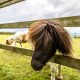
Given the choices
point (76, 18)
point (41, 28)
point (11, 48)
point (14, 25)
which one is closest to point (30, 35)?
point (41, 28)

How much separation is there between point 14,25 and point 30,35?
1743 millimetres

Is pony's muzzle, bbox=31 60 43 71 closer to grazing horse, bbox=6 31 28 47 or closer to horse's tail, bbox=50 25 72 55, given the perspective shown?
horse's tail, bbox=50 25 72 55

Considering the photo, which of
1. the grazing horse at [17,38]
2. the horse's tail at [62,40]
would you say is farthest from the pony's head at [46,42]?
the grazing horse at [17,38]

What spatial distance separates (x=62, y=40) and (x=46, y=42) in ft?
0.82

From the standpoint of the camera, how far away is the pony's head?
6.88 ft

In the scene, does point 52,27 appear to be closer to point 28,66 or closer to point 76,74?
point 76,74

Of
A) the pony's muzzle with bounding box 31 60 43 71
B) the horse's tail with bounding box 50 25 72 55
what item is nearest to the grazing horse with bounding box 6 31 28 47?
the horse's tail with bounding box 50 25 72 55

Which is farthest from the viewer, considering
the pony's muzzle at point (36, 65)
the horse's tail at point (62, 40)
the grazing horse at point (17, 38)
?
the grazing horse at point (17, 38)

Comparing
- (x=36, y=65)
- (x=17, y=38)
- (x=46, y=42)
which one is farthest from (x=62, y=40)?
(x=17, y=38)

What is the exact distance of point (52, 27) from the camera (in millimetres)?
2211

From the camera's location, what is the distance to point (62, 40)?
2246 mm

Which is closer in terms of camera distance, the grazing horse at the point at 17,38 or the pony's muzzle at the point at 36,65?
the pony's muzzle at the point at 36,65

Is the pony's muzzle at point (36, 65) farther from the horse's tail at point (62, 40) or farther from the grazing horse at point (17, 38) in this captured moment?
the grazing horse at point (17, 38)

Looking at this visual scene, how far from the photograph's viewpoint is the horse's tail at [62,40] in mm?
2202
